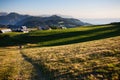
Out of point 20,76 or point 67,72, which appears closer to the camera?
point 67,72

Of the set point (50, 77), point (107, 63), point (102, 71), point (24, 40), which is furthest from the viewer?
→ point (24, 40)

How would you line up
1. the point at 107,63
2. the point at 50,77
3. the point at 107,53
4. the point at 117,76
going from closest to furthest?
the point at 117,76 → the point at 50,77 → the point at 107,63 → the point at 107,53

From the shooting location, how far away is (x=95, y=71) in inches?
992

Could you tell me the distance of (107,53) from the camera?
3409cm

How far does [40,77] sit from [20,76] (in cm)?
340

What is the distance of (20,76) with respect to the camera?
28906 millimetres

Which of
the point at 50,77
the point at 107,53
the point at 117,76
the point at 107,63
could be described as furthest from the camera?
the point at 107,53

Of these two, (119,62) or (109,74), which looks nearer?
(109,74)

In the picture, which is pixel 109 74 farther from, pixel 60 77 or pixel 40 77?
pixel 40 77

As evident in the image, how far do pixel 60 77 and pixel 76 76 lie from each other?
Result: 6.37ft

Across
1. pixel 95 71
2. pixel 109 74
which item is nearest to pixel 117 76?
pixel 109 74

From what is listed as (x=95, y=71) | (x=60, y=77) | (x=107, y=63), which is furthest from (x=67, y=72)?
(x=107, y=63)

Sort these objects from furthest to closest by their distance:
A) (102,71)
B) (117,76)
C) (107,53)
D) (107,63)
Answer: (107,53)
(107,63)
(102,71)
(117,76)

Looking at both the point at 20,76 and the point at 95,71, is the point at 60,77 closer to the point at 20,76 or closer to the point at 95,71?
the point at 95,71
